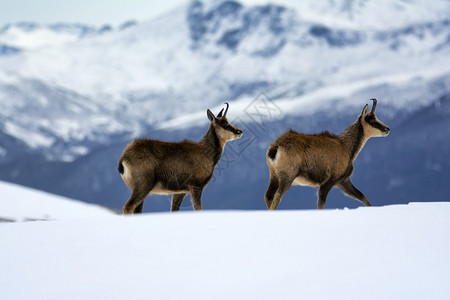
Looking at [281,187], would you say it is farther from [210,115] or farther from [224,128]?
[210,115]

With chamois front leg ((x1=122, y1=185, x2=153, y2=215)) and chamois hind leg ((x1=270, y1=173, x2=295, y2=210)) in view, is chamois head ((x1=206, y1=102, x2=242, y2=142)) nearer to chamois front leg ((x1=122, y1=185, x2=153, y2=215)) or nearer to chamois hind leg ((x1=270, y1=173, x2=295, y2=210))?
chamois hind leg ((x1=270, y1=173, x2=295, y2=210))

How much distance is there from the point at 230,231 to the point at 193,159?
15.8 feet

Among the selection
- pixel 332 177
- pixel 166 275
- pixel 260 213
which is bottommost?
pixel 332 177

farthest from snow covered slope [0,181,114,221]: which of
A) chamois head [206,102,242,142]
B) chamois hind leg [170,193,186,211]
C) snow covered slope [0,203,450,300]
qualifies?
snow covered slope [0,203,450,300]

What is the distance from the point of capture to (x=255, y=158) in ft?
356

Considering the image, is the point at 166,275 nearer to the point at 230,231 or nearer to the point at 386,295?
the point at 230,231

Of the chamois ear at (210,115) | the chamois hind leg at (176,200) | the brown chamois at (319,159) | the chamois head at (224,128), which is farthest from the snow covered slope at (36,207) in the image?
the brown chamois at (319,159)

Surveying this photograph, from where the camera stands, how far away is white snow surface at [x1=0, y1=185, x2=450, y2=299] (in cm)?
838

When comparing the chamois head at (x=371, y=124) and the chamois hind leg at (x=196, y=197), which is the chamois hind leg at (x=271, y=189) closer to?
the chamois hind leg at (x=196, y=197)

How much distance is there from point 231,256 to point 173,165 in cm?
532

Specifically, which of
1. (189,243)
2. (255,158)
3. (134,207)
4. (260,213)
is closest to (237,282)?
Result: (189,243)

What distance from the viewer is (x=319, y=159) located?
14.4 metres

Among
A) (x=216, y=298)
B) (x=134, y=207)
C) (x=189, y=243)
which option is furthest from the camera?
(x=134, y=207)

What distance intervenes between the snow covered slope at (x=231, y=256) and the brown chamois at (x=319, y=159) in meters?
3.29
